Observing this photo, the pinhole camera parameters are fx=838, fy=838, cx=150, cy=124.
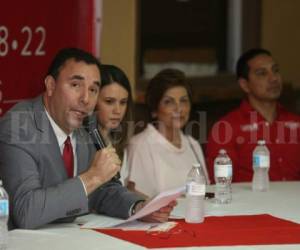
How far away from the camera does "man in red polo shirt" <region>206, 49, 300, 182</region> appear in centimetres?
493

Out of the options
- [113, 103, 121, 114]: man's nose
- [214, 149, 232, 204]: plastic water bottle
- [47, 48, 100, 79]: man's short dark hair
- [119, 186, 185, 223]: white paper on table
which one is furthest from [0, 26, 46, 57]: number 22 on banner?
[119, 186, 185, 223]: white paper on table

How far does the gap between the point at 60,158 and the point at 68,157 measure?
3.8 inches

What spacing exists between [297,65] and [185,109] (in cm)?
235

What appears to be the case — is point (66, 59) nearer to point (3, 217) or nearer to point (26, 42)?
point (3, 217)

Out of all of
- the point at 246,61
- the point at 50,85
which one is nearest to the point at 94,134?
the point at 50,85

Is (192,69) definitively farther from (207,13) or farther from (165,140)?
(165,140)

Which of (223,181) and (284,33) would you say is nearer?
(223,181)

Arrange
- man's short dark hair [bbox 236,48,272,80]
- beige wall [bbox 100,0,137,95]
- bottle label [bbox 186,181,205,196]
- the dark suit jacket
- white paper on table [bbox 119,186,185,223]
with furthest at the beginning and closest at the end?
1. beige wall [bbox 100,0,137,95]
2. man's short dark hair [bbox 236,48,272,80]
3. bottle label [bbox 186,181,205,196]
4. white paper on table [bbox 119,186,185,223]
5. the dark suit jacket

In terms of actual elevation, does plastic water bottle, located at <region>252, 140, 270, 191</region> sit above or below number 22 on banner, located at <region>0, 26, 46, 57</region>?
below

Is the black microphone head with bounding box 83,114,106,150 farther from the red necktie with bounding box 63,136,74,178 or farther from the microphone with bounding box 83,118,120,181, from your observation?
the red necktie with bounding box 63,136,74,178

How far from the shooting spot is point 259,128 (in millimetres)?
5051

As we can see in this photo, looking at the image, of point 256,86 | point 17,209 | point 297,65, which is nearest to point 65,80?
point 17,209

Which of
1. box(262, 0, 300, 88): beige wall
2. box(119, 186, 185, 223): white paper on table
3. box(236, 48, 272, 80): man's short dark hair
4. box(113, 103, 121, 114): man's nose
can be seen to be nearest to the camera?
box(119, 186, 185, 223): white paper on table

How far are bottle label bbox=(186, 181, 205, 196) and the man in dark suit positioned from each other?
100mm
